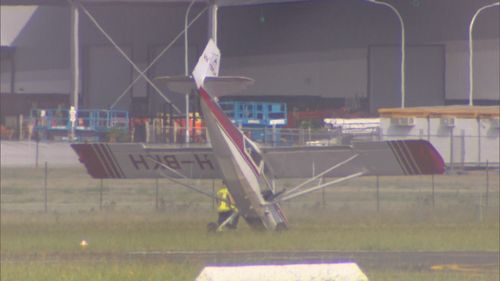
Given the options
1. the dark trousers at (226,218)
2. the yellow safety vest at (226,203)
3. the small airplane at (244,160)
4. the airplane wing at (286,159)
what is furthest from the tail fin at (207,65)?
the dark trousers at (226,218)

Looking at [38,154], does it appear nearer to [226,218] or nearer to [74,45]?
[74,45]

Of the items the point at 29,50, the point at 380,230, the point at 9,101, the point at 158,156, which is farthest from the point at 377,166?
the point at 9,101

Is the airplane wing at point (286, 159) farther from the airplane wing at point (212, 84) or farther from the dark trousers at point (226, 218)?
the airplane wing at point (212, 84)

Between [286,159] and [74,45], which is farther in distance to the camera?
[74,45]

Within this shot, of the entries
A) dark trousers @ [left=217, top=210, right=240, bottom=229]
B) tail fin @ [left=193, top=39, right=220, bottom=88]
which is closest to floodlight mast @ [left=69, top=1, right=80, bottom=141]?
tail fin @ [left=193, top=39, right=220, bottom=88]

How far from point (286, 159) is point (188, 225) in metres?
3.07

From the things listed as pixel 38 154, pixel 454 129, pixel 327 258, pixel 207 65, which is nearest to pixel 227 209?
pixel 207 65

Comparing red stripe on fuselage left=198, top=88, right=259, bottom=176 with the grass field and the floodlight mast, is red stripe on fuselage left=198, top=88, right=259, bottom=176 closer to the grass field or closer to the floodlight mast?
the grass field

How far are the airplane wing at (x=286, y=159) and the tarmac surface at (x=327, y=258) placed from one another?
3646 millimetres

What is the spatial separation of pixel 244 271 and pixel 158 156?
20070 millimetres

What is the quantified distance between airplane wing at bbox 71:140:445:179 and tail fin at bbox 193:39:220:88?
2.83 metres

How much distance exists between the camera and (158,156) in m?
27.5

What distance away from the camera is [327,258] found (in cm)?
2061

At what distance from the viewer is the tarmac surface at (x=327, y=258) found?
747 inches
